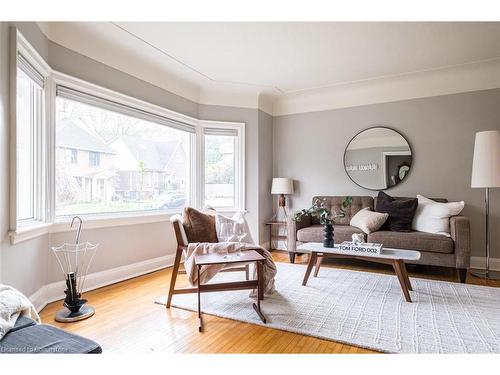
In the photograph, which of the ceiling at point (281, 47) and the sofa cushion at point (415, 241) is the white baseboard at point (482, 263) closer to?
the sofa cushion at point (415, 241)

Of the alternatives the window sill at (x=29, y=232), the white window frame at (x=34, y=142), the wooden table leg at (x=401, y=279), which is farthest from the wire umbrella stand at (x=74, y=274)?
the wooden table leg at (x=401, y=279)

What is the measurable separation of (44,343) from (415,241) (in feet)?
11.4

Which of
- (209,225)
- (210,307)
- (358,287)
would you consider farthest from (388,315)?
(209,225)

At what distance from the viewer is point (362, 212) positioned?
3891mm

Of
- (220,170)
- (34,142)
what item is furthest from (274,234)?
(34,142)

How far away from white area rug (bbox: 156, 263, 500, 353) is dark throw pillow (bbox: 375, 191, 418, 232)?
660 millimetres

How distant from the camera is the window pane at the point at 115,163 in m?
2.88

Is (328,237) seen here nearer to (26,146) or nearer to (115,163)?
(115,163)

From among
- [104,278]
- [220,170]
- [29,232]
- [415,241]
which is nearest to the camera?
[29,232]

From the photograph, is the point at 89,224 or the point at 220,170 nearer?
the point at 89,224

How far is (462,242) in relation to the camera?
3092 millimetres

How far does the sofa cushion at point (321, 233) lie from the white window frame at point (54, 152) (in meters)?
1.29
